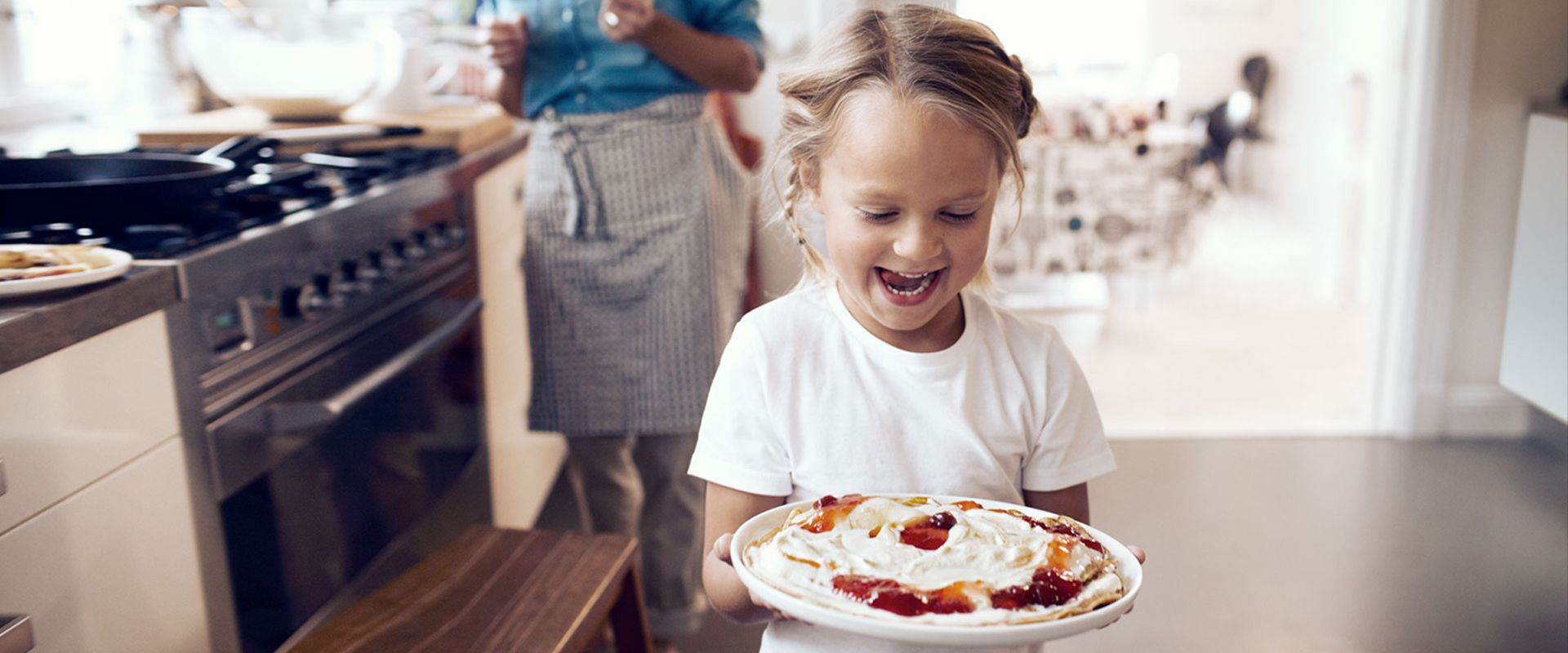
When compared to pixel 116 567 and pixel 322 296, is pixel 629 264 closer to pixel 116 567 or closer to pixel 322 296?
pixel 322 296

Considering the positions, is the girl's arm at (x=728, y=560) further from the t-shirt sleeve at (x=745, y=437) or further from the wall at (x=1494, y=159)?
the wall at (x=1494, y=159)

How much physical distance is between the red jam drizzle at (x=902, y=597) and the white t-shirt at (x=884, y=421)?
0.61 ft

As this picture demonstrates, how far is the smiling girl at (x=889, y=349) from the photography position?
87 centimetres

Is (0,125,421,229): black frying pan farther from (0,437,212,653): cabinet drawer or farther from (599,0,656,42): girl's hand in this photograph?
(599,0,656,42): girl's hand

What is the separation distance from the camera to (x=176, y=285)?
43.0 inches

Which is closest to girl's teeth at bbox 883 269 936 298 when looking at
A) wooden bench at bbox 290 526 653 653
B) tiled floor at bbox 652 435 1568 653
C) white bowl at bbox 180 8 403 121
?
wooden bench at bbox 290 526 653 653

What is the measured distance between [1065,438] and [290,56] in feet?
5.36

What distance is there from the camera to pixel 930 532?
84cm

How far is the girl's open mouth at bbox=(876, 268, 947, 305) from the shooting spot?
881mm

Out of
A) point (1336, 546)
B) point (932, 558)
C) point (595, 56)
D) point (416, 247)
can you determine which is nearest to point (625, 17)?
point (595, 56)

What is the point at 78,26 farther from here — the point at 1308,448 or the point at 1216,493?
the point at 1308,448

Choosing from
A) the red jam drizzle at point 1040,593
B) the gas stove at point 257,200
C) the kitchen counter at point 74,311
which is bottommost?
the red jam drizzle at point 1040,593

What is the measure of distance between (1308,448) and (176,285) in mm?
2696

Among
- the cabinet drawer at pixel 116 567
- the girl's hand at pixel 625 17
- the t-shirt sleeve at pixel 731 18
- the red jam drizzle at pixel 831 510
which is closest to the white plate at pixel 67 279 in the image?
the cabinet drawer at pixel 116 567
